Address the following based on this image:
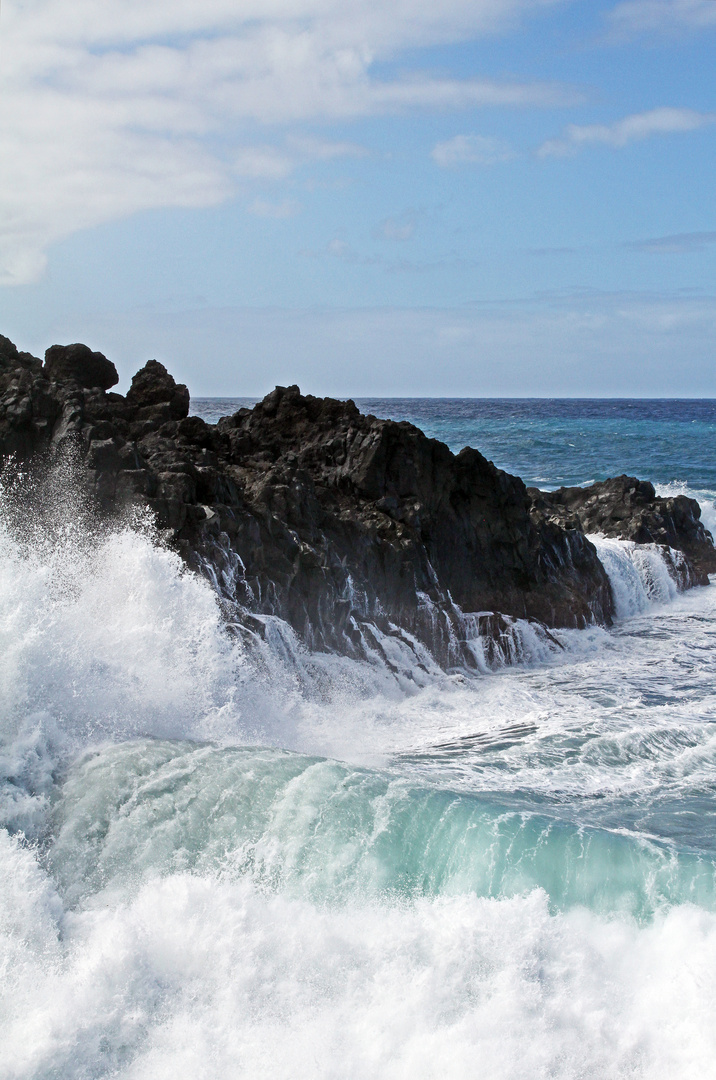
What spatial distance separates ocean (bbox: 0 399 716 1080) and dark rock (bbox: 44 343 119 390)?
15.0ft

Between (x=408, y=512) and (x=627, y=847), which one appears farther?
(x=408, y=512)

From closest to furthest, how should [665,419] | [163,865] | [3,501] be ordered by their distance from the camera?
[163,865] < [3,501] < [665,419]

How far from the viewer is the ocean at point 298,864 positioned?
5.41 metres

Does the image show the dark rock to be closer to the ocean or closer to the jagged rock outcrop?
the ocean

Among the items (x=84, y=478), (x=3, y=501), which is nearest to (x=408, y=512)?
(x=84, y=478)

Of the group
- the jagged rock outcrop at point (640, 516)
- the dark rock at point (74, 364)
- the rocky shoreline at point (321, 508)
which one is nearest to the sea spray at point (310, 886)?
the rocky shoreline at point (321, 508)

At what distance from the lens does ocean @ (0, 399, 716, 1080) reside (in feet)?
17.7

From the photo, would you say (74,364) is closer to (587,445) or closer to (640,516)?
(640,516)

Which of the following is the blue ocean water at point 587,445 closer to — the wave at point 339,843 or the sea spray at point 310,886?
the sea spray at point 310,886

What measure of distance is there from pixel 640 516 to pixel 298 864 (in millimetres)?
14334

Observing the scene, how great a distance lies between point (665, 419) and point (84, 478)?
6009 centimetres

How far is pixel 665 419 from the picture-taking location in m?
65.1

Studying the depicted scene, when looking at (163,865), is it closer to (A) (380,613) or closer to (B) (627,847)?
(B) (627,847)

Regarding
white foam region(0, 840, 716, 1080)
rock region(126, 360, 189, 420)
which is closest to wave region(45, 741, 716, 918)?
white foam region(0, 840, 716, 1080)
